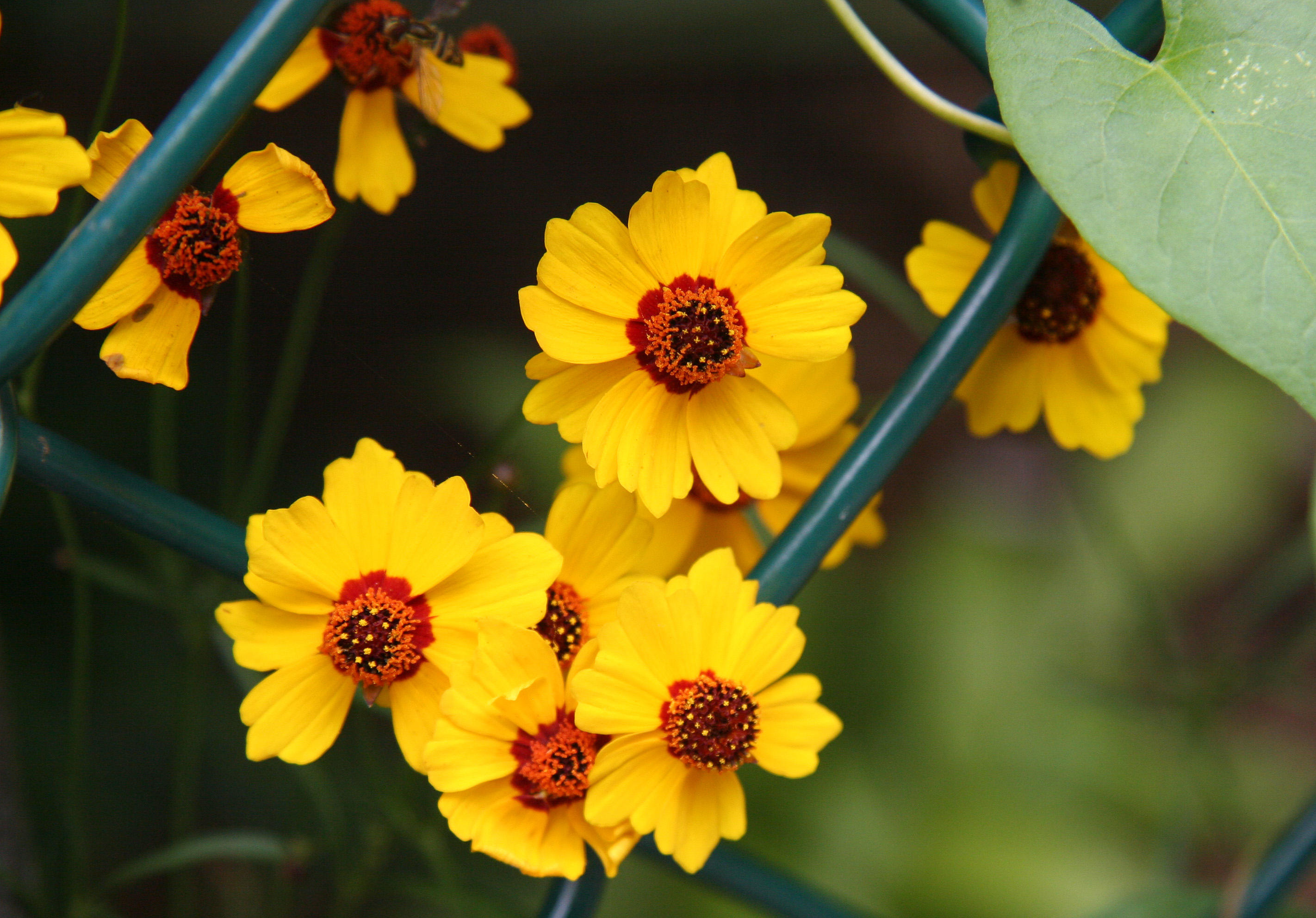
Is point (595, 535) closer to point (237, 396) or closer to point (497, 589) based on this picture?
point (497, 589)

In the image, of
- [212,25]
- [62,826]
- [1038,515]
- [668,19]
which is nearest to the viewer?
[62,826]

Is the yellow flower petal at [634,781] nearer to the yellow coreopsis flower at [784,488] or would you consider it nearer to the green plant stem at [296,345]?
the yellow coreopsis flower at [784,488]

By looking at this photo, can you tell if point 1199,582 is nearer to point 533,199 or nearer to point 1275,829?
point 1275,829

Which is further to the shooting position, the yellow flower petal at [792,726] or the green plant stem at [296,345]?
the green plant stem at [296,345]

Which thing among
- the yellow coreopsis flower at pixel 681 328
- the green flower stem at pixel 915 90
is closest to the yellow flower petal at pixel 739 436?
the yellow coreopsis flower at pixel 681 328

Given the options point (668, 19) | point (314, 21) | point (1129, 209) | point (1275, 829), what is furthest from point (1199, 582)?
point (314, 21)

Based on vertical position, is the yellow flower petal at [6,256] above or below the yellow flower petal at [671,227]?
below
